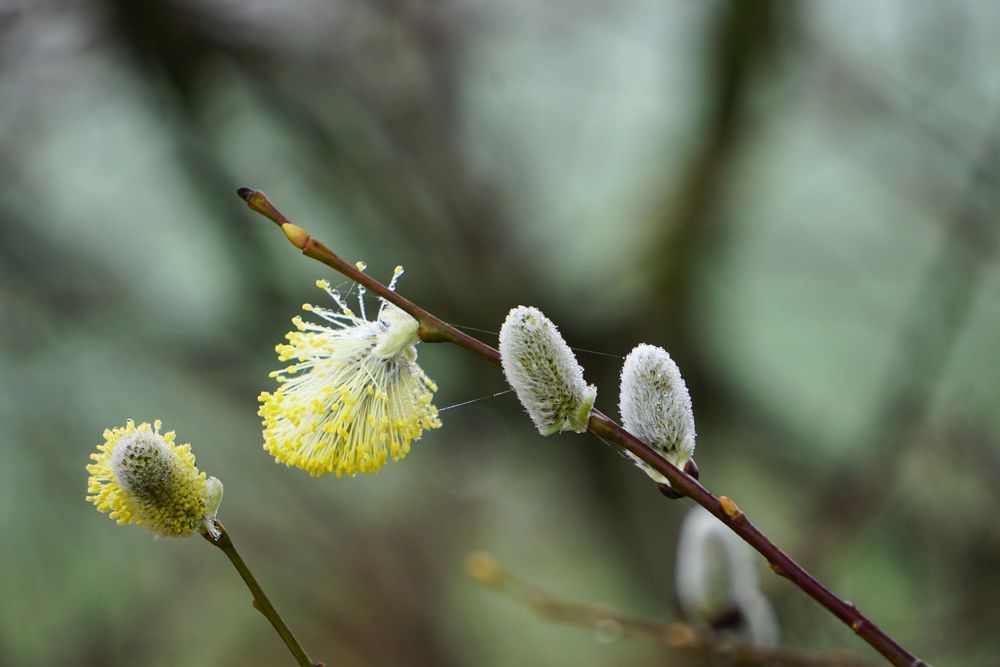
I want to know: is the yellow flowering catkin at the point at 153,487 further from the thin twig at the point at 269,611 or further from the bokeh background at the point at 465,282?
the bokeh background at the point at 465,282

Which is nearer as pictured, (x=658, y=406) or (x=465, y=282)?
(x=658, y=406)

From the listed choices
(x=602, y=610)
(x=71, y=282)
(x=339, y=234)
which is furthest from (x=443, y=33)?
(x=602, y=610)

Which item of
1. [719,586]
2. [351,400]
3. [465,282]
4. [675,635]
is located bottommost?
[351,400]

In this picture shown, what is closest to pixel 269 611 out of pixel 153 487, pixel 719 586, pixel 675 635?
pixel 153 487

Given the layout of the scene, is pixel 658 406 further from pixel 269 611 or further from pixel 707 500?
pixel 269 611

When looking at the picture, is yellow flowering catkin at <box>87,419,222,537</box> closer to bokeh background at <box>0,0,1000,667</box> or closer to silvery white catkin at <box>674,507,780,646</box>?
silvery white catkin at <box>674,507,780,646</box>

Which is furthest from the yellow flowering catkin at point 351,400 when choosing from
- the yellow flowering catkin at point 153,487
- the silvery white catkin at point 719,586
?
the silvery white catkin at point 719,586
